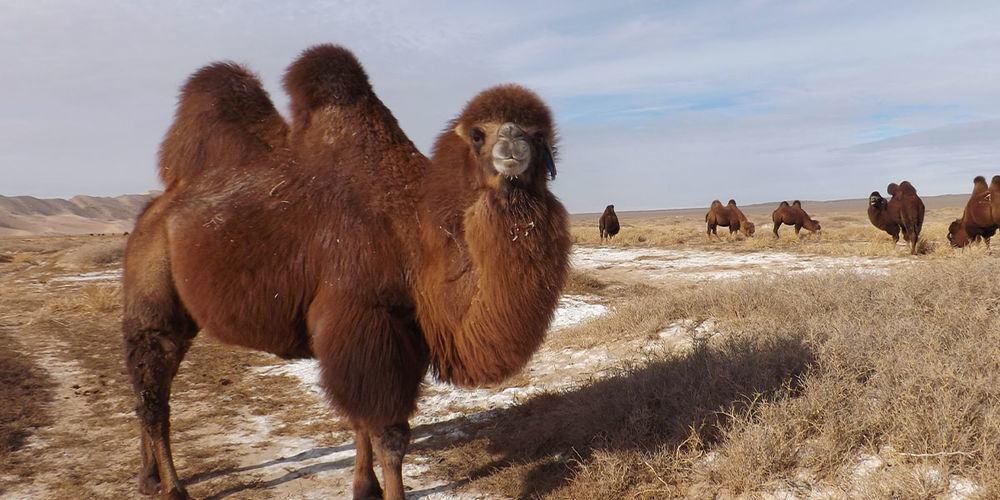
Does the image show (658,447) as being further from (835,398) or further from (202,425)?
(202,425)

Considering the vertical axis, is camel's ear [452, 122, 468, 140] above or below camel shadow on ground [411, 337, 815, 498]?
above

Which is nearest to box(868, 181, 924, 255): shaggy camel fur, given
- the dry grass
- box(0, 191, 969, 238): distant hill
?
the dry grass

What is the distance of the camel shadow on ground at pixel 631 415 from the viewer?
14.1 feet

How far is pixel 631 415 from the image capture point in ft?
14.9

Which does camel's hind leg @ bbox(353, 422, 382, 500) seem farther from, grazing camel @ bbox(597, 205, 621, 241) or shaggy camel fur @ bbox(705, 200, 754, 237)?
shaggy camel fur @ bbox(705, 200, 754, 237)

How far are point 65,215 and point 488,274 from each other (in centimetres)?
18206

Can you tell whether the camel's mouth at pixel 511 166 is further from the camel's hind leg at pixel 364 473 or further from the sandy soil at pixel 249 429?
the sandy soil at pixel 249 429

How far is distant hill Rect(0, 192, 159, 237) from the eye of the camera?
4723 inches

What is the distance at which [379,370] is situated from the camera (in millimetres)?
3455

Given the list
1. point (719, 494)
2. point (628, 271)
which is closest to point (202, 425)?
point (719, 494)

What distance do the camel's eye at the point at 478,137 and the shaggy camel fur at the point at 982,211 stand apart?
630 inches

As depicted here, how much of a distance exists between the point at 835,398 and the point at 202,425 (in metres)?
5.59

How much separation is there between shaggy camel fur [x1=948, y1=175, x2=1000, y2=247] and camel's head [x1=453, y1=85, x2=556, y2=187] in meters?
15.7

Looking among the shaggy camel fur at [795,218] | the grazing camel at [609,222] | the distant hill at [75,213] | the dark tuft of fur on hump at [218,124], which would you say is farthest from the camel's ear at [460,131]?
the distant hill at [75,213]
